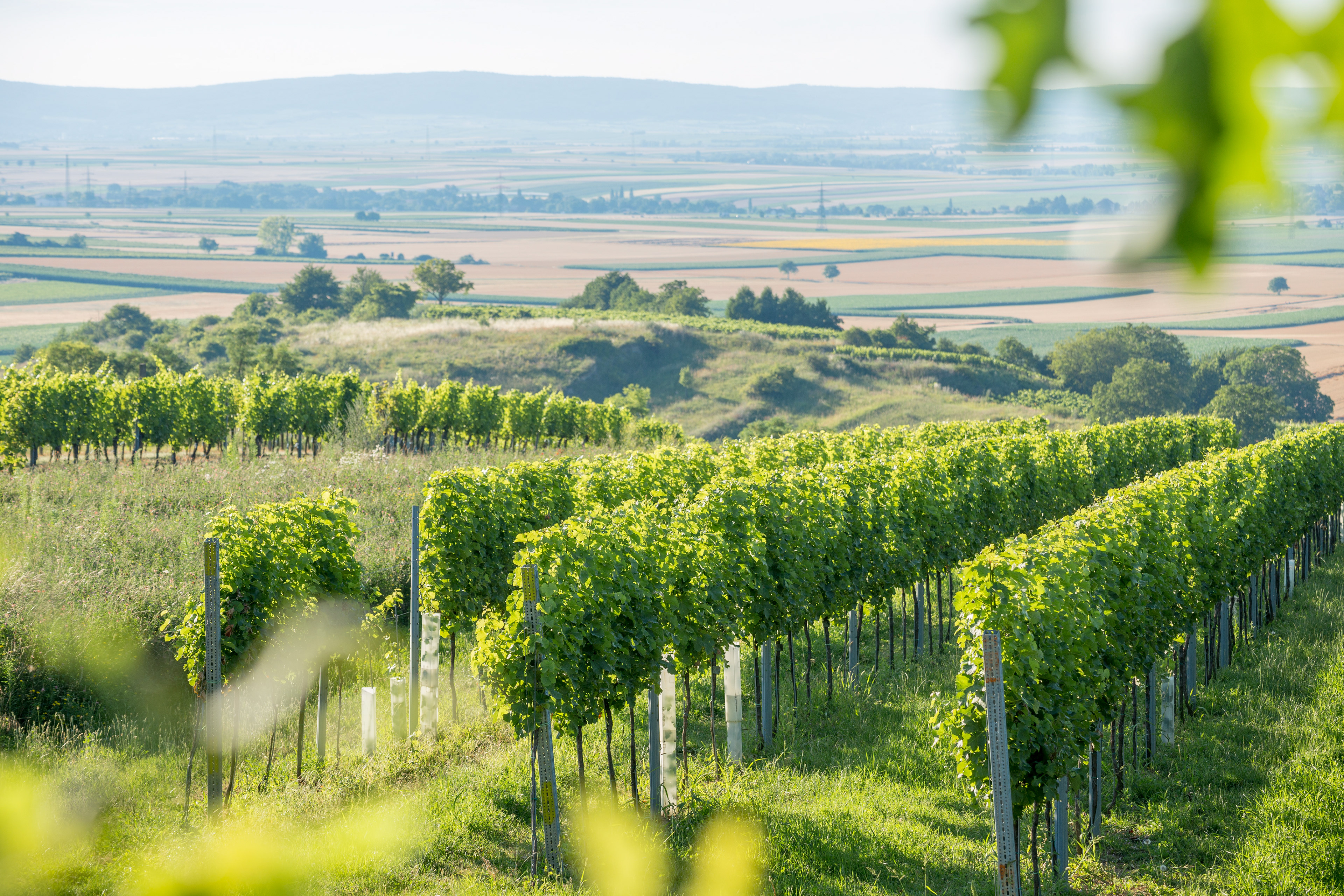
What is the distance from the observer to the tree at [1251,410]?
78.1m

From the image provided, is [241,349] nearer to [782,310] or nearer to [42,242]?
[782,310]

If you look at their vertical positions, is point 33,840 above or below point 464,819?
above

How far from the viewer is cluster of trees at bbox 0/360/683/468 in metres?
26.2

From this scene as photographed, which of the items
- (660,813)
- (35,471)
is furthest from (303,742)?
(35,471)

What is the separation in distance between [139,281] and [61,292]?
1076cm

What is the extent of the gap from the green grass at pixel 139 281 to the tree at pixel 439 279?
35848 mm

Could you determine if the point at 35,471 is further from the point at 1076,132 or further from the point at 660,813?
the point at 1076,132

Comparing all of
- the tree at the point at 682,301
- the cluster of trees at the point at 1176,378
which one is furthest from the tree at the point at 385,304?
the cluster of trees at the point at 1176,378

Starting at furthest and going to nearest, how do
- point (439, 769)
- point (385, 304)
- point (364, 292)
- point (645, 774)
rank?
point (364, 292) → point (385, 304) → point (645, 774) → point (439, 769)

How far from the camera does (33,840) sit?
275 cm

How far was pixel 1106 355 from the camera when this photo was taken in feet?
306

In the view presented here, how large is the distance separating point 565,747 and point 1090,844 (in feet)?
16.6

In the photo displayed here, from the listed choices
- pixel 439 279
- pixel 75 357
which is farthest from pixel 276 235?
pixel 75 357

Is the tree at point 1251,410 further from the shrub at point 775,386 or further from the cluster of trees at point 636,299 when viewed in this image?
the cluster of trees at point 636,299
